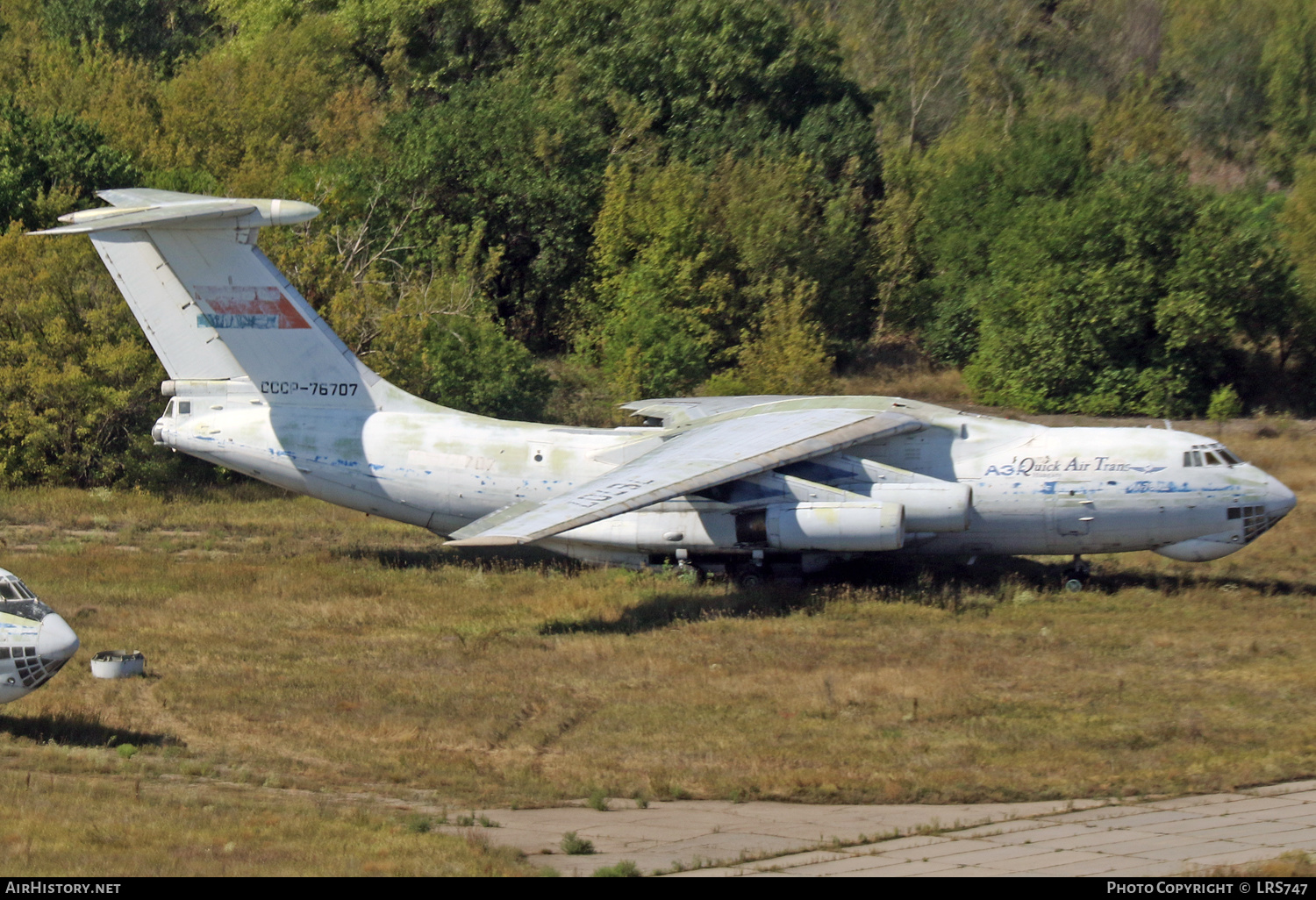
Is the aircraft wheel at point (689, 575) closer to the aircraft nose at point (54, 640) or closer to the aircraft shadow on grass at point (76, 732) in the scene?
the aircraft shadow on grass at point (76, 732)

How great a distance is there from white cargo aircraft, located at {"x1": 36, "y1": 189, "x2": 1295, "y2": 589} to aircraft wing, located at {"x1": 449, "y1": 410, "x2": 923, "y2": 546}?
5 cm

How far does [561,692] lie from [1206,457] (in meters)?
10.5

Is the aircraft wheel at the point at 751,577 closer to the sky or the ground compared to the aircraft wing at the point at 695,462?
closer to the ground

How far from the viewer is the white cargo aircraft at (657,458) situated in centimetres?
2012

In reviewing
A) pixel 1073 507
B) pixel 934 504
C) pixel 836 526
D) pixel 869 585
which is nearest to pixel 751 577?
pixel 869 585

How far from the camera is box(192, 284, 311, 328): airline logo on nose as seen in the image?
70.8 feet

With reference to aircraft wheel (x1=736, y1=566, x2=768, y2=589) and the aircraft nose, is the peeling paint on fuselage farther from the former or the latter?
the aircraft nose

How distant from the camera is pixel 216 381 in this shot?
22.1 m

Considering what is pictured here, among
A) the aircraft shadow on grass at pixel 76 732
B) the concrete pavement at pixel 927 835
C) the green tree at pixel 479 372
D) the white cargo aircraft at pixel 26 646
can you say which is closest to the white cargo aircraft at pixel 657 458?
the aircraft shadow on grass at pixel 76 732

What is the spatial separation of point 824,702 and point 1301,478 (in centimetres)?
1740

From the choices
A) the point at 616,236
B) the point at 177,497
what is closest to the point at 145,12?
the point at 616,236

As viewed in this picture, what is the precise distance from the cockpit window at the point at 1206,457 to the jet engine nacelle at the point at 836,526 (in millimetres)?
4446

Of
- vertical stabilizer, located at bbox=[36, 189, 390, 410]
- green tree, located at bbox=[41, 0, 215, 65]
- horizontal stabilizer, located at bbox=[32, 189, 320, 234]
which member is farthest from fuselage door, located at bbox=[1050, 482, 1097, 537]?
green tree, located at bbox=[41, 0, 215, 65]

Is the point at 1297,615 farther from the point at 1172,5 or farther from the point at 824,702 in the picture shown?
the point at 1172,5
